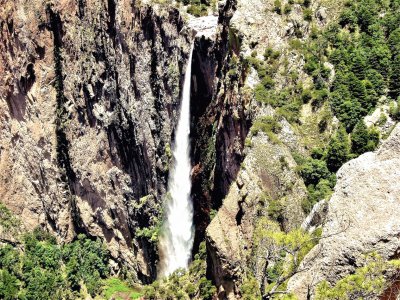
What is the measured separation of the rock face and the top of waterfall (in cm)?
3512

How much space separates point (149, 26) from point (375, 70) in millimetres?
27367

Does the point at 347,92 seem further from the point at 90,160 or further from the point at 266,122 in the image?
the point at 90,160

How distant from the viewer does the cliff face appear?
64312mm

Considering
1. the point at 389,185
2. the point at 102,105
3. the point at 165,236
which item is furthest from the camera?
the point at 102,105

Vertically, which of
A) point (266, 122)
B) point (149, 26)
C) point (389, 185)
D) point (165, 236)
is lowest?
point (389, 185)

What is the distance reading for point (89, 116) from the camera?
70750 mm

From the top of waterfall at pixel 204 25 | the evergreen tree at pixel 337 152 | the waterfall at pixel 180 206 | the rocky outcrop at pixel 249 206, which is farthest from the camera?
the waterfall at pixel 180 206

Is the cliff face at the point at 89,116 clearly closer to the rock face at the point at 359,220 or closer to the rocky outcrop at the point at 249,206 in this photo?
the rocky outcrop at the point at 249,206

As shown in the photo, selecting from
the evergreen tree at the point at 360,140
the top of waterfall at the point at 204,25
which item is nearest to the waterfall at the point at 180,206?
the top of waterfall at the point at 204,25

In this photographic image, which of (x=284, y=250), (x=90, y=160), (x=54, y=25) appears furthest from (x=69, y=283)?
(x=284, y=250)

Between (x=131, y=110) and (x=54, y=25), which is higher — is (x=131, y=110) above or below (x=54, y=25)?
below

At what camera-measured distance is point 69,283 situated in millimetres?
70312

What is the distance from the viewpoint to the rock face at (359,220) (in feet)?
72.0

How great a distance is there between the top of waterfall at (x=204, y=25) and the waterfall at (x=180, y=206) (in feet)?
7.72
